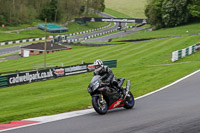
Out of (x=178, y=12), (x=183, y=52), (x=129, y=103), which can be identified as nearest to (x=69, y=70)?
(x=183, y=52)

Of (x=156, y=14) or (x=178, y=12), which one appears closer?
(x=178, y=12)

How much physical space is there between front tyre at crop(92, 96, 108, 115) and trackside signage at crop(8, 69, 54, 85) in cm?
1868

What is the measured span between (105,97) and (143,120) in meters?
2.18

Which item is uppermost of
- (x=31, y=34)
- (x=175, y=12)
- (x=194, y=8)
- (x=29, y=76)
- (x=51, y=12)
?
(x=194, y=8)

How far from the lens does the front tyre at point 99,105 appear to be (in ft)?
39.5

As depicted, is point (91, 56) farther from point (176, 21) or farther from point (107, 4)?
point (107, 4)

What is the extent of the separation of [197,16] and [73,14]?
5323 cm

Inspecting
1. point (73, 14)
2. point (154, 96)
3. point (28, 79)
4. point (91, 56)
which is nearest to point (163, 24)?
point (73, 14)

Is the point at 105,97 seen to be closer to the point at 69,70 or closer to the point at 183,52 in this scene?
the point at 69,70

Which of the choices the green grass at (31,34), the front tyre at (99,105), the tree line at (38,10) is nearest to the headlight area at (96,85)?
the front tyre at (99,105)

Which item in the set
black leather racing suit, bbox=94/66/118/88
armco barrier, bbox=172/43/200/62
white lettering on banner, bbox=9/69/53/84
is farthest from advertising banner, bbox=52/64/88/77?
black leather racing suit, bbox=94/66/118/88

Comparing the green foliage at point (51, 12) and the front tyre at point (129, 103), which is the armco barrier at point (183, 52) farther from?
the green foliage at point (51, 12)

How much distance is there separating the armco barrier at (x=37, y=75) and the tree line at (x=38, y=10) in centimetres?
6815

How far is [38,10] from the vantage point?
12038 cm
